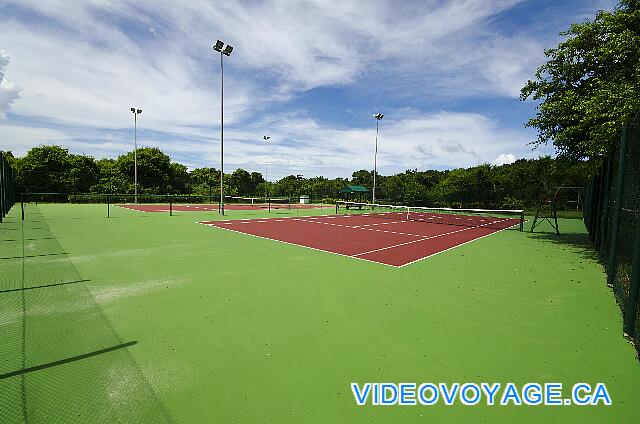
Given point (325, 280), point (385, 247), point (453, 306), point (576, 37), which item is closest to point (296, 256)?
point (325, 280)

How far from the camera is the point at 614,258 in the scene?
6.41 metres

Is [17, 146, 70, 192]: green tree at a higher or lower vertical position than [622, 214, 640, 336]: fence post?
higher

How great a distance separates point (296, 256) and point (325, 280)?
7.95 ft

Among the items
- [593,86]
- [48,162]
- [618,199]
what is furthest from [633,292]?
[48,162]

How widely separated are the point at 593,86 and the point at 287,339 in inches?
475

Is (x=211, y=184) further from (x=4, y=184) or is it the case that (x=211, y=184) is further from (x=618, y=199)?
(x=618, y=199)

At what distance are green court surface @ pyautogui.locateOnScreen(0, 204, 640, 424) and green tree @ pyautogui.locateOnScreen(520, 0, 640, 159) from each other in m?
4.00

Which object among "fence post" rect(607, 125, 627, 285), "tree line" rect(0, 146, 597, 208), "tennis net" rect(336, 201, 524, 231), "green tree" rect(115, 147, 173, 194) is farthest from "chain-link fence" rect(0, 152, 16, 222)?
"green tree" rect(115, 147, 173, 194)

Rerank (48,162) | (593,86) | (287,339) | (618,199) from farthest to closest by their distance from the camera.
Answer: (48,162), (593,86), (618,199), (287,339)

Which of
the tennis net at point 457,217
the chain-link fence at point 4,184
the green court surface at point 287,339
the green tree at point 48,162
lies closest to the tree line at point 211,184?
the green tree at point 48,162

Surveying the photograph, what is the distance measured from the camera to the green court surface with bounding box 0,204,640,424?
2715 mm

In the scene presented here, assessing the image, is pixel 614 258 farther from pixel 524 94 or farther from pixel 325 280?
pixel 524 94

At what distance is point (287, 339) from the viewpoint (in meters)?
3.91

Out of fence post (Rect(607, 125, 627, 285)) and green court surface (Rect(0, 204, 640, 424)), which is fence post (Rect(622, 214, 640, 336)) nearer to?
green court surface (Rect(0, 204, 640, 424))
